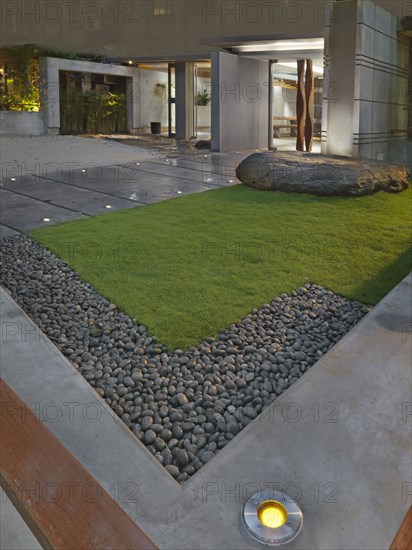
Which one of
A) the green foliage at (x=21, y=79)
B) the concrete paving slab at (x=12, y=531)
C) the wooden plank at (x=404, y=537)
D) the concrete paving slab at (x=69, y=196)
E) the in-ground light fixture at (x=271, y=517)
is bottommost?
the concrete paving slab at (x=12, y=531)

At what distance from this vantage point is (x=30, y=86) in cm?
1658

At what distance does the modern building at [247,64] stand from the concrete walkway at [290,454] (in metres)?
9.01

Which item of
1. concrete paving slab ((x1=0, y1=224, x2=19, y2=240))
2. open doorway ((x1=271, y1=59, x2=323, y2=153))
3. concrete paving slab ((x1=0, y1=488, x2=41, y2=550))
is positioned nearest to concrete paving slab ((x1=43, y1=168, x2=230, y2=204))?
concrete paving slab ((x1=0, y1=224, x2=19, y2=240))

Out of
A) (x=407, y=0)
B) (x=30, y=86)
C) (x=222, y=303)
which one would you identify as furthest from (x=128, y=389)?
(x=30, y=86)

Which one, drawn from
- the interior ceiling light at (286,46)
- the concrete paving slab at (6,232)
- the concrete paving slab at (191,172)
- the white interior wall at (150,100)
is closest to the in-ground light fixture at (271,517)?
the concrete paving slab at (6,232)

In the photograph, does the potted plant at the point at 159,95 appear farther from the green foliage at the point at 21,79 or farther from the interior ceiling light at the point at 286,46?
the interior ceiling light at the point at 286,46

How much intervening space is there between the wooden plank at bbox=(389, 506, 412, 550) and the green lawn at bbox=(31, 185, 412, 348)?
192 cm

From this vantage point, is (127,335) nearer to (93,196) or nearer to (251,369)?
(251,369)

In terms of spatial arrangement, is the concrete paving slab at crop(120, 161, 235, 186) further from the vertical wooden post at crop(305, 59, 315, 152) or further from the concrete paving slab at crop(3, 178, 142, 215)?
the vertical wooden post at crop(305, 59, 315, 152)

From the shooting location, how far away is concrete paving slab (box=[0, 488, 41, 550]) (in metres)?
Result: 2.01

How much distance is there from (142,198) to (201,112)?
1651 cm

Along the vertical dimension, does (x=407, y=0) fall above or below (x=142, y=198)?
above

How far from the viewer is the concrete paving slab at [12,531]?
6.59 feet

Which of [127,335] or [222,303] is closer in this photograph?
[127,335]
